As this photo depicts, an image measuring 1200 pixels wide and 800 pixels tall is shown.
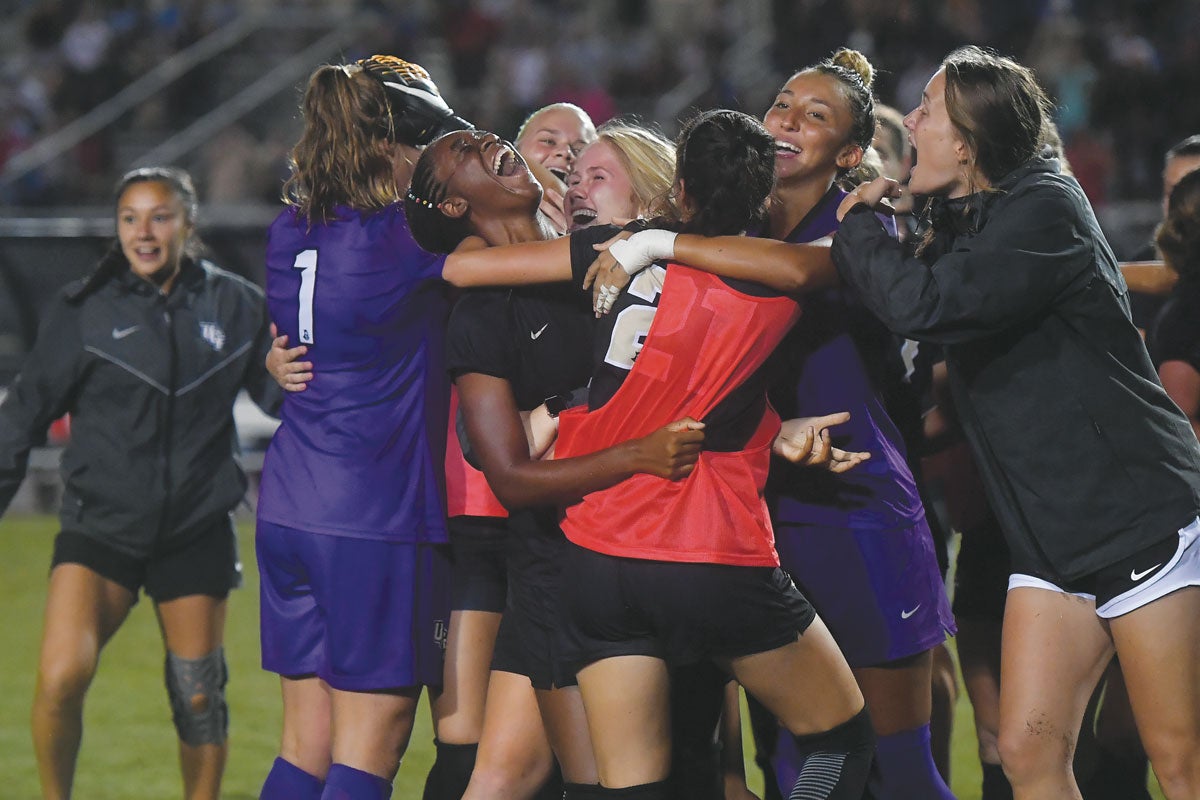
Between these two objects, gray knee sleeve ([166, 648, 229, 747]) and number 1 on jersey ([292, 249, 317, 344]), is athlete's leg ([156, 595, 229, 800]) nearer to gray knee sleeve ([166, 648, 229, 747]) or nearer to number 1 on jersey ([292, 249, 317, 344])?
gray knee sleeve ([166, 648, 229, 747])

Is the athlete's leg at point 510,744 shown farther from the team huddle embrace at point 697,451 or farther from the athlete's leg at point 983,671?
the athlete's leg at point 983,671

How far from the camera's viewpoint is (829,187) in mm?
4145

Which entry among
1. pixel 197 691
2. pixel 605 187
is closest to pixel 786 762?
pixel 605 187

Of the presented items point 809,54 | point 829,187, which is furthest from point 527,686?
point 809,54

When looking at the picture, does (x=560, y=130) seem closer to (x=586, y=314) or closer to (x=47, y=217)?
(x=586, y=314)

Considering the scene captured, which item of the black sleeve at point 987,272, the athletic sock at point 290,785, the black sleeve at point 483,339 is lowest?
the athletic sock at point 290,785

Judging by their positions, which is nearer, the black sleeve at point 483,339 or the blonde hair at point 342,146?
the black sleeve at point 483,339

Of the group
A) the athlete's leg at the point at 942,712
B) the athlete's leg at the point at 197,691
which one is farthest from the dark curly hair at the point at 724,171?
the athlete's leg at the point at 197,691

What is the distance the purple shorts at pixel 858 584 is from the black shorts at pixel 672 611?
23.6 inches

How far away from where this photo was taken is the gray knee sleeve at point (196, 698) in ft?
16.0

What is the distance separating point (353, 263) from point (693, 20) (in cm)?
1382

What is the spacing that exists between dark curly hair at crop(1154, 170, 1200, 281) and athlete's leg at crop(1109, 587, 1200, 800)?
1.42 meters

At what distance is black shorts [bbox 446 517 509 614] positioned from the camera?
13.7ft

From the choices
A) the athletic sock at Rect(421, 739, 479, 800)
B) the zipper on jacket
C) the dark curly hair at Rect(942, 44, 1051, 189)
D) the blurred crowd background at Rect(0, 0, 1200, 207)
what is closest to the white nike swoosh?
the dark curly hair at Rect(942, 44, 1051, 189)
